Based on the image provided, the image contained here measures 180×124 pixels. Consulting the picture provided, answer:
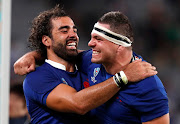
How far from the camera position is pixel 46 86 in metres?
2.17

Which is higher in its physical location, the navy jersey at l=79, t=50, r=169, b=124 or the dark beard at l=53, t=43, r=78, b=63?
the dark beard at l=53, t=43, r=78, b=63

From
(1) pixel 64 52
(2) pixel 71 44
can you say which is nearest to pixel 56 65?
(1) pixel 64 52

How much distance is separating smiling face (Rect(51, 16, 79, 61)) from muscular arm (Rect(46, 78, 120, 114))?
47 centimetres

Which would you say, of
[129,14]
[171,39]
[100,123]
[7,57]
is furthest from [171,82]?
[100,123]

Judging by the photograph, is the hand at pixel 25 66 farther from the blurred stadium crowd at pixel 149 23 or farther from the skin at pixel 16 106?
the blurred stadium crowd at pixel 149 23

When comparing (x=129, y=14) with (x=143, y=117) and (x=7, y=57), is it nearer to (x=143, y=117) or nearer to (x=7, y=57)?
(x=7, y=57)

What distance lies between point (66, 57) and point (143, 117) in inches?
37.2

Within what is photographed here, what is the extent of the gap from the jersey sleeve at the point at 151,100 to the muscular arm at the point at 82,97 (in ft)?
0.66

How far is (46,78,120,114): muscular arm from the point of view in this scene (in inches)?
77.7

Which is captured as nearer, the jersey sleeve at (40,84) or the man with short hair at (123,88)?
the man with short hair at (123,88)

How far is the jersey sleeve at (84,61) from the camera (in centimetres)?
255

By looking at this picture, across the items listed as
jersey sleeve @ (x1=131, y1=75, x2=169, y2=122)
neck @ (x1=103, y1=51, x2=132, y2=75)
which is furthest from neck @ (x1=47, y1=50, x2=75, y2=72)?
jersey sleeve @ (x1=131, y1=75, x2=169, y2=122)

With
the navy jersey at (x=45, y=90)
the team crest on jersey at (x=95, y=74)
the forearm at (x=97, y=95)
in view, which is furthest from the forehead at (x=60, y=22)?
the forearm at (x=97, y=95)

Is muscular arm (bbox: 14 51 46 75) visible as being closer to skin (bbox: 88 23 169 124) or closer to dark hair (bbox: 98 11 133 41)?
skin (bbox: 88 23 169 124)
